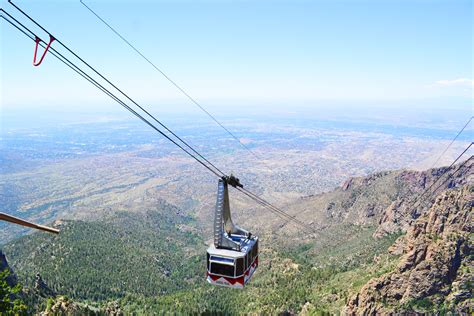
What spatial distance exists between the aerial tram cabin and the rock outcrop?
50830 mm

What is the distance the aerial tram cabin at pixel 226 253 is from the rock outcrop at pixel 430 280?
167 feet

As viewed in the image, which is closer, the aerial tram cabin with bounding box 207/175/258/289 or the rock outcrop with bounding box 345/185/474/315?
the aerial tram cabin with bounding box 207/175/258/289

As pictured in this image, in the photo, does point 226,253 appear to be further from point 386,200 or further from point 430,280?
point 386,200

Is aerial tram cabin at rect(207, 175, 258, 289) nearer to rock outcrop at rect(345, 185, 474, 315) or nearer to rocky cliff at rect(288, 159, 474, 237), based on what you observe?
rock outcrop at rect(345, 185, 474, 315)

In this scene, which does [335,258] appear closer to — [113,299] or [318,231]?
[318,231]

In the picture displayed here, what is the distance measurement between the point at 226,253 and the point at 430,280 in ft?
186

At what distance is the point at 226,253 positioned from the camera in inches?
1079

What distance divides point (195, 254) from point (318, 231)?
60.5 meters

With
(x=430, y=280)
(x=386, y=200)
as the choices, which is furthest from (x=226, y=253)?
(x=386, y=200)

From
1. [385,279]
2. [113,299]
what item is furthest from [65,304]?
[385,279]

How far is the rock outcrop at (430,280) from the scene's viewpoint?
65.3 metres

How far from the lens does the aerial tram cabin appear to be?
26984 mm

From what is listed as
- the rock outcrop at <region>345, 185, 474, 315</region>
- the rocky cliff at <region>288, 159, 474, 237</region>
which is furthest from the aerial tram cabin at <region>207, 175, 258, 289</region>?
the rocky cliff at <region>288, 159, 474, 237</region>

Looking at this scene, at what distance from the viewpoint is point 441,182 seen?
144m
